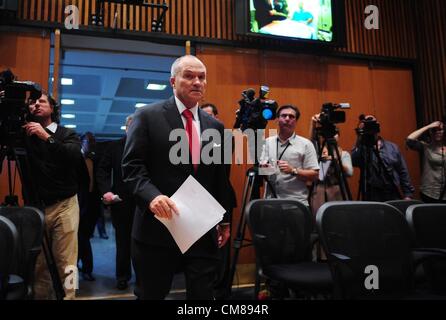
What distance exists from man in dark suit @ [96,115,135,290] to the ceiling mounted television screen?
1.87 meters

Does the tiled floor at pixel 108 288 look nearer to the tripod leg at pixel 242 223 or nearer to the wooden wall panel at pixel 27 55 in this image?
the tripod leg at pixel 242 223

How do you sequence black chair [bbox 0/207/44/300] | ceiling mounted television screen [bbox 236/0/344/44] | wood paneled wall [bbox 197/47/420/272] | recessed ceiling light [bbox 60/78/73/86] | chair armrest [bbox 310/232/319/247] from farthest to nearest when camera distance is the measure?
1. recessed ceiling light [bbox 60/78/73/86]
2. wood paneled wall [bbox 197/47/420/272]
3. ceiling mounted television screen [bbox 236/0/344/44]
4. chair armrest [bbox 310/232/319/247]
5. black chair [bbox 0/207/44/300]

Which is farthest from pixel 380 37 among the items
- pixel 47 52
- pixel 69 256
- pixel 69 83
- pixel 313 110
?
pixel 69 83

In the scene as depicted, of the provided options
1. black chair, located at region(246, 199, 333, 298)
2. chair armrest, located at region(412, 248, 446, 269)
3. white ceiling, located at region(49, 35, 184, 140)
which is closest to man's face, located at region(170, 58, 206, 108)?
black chair, located at region(246, 199, 333, 298)

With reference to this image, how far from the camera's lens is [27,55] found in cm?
378

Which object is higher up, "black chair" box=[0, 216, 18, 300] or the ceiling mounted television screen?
the ceiling mounted television screen

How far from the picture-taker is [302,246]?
242cm

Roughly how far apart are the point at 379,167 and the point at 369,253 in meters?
1.93

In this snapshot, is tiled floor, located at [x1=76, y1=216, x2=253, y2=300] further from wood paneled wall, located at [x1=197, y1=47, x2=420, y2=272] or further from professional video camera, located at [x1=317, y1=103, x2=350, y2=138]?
professional video camera, located at [x1=317, y1=103, x2=350, y2=138]

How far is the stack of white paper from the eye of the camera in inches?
57.6

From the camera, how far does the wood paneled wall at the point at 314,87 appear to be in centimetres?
429

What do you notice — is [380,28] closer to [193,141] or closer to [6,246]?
[193,141]

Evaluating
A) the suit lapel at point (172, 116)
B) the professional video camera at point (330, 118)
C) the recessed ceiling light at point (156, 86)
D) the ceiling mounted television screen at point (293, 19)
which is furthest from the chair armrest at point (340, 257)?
the recessed ceiling light at point (156, 86)
